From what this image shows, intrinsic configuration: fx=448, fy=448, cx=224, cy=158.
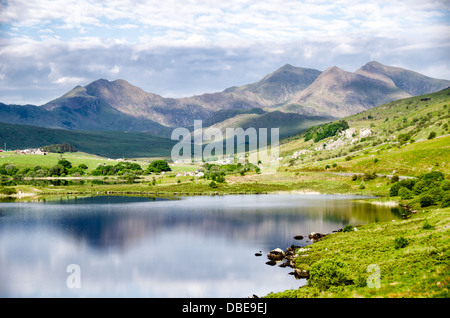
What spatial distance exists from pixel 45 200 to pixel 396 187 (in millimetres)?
89496

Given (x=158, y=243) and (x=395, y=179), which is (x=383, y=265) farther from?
(x=395, y=179)

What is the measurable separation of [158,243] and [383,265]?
3359cm

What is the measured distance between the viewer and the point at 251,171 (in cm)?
18025

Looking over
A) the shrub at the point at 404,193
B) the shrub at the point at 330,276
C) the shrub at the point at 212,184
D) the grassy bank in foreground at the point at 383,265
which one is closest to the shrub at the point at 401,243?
the grassy bank in foreground at the point at 383,265

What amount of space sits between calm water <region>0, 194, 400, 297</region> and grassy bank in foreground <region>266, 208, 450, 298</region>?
219 inches

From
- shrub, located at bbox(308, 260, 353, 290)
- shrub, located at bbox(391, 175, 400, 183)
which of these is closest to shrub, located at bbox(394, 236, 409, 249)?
shrub, located at bbox(308, 260, 353, 290)

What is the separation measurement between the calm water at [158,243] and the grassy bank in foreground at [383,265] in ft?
18.2

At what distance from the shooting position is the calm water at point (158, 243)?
42125 millimetres

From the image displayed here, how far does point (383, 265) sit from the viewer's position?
123ft

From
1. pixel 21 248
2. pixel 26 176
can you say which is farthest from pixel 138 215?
pixel 26 176

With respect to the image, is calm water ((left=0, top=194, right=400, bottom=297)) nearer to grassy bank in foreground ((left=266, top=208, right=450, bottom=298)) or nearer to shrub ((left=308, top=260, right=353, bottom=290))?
grassy bank in foreground ((left=266, top=208, right=450, bottom=298))

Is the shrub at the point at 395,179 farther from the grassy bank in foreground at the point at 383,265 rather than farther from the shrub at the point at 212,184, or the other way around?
the grassy bank in foreground at the point at 383,265

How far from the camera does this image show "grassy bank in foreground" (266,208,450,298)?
29.8 m

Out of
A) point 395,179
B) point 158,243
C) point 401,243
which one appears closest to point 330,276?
point 401,243
